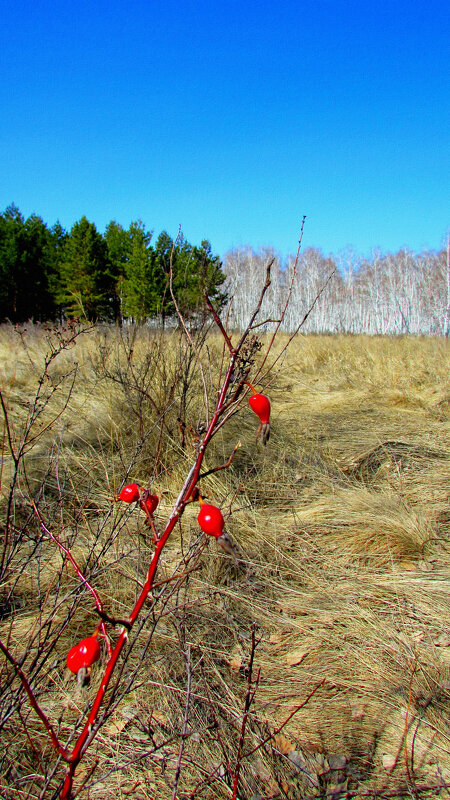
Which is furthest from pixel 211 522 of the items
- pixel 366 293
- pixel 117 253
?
pixel 366 293

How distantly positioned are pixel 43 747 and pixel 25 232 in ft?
93.8

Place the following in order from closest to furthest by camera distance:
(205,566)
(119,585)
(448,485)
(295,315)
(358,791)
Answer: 1. (358,791)
2. (119,585)
3. (205,566)
4. (448,485)
5. (295,315)

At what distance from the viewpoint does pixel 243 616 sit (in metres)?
1.76

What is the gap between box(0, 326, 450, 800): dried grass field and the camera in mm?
1136

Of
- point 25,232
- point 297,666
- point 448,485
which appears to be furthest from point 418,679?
point 25,232

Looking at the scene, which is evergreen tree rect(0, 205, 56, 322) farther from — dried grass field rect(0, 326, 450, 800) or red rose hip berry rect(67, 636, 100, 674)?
red rose hip berry rect(67, 636, 100, 674)

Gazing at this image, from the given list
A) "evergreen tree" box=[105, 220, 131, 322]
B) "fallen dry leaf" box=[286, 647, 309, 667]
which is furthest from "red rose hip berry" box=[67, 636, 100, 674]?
"evergreen tree" box=[105, 220, 131, 322]

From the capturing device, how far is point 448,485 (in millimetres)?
2893

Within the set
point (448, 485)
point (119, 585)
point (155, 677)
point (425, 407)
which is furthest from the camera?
point (425, 407)

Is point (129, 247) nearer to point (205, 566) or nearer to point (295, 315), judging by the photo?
point (295, 315)

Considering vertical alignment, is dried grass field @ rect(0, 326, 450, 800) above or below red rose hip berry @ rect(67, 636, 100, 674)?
below

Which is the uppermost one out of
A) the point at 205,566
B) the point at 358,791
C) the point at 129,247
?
the point at 129,247

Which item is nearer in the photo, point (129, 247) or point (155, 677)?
point (155, 677)

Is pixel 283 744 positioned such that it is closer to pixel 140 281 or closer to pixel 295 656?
pixel 295 656
